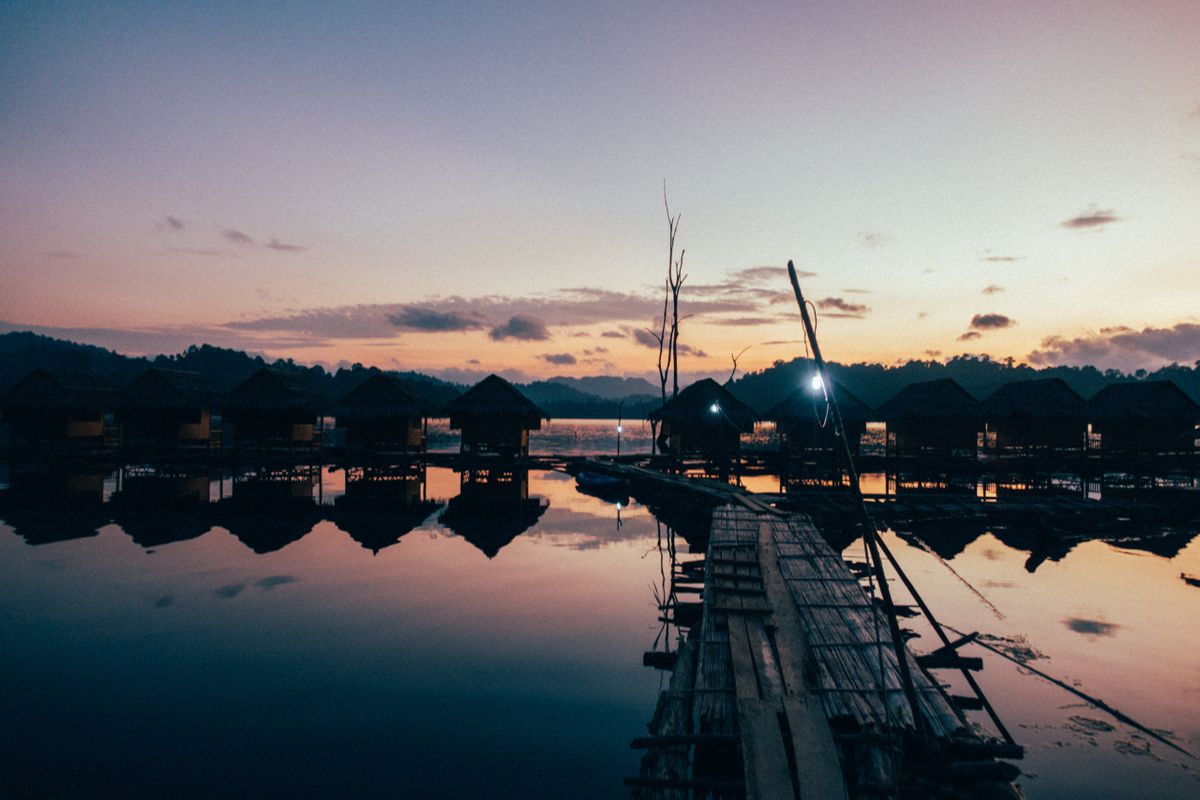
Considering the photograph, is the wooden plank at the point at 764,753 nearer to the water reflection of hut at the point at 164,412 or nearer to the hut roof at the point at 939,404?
the hut roof at the point at 939,404

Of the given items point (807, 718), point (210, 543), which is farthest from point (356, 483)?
point (807, 718)

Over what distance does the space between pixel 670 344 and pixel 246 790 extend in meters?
35.5

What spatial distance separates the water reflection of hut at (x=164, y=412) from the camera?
36.2 metres

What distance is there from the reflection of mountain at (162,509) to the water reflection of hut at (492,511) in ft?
26.9

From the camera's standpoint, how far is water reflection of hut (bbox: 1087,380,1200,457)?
3281 cm

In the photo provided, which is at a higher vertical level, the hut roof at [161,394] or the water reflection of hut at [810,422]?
the hut roof at [161,394]

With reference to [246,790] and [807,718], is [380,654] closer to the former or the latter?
[246,790]

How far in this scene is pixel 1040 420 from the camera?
3575 centimetres

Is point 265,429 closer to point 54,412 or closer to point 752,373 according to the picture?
point 54,412

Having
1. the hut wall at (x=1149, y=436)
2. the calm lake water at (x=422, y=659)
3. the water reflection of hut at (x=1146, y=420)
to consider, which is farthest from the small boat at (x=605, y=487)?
the hut wall at (x=1149, y=436)

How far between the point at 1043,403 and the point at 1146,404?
198 inches

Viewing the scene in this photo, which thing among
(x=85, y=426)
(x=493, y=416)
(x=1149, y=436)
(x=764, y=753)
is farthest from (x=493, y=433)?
(x=1149, y=436)

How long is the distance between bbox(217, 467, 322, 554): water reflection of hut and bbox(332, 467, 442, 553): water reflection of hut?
4.30 feet

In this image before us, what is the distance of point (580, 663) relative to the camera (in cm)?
991
